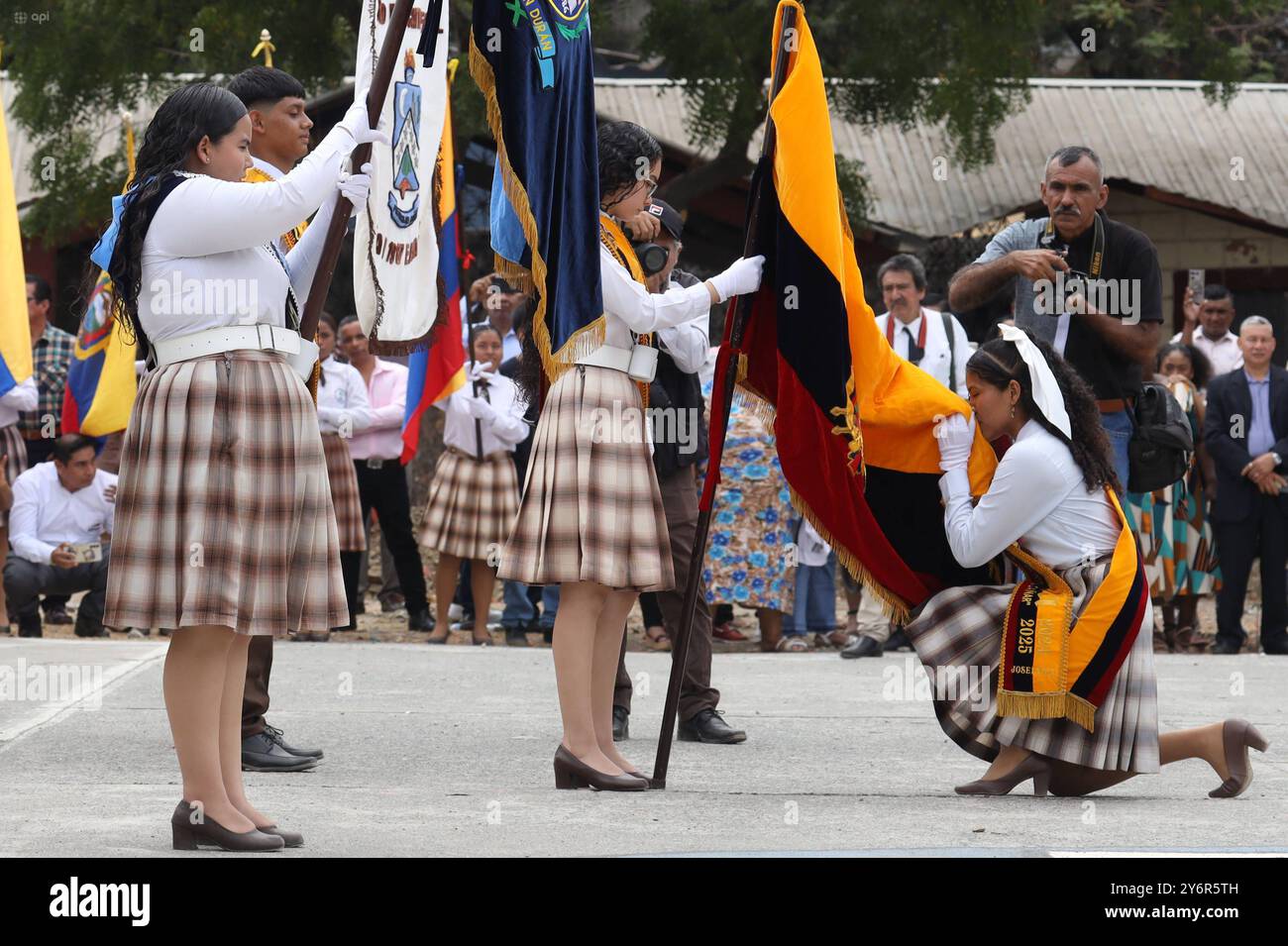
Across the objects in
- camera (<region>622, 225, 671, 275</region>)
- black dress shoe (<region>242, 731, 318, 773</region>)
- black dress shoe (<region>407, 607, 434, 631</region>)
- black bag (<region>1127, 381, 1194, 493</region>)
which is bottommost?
black dress shoe (<region>407, 607, 434, 631</region>)

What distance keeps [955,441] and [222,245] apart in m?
2.59

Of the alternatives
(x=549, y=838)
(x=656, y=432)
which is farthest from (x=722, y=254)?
(x=549, y=838)

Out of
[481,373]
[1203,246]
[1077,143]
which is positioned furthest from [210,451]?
[1077,143]

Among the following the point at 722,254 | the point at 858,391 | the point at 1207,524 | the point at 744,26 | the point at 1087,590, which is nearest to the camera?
the point at 1087,590

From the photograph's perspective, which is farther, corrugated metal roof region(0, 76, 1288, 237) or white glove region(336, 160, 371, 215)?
corrugated metal roof region(0, 76, 1288, 237)

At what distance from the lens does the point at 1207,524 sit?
11758mm

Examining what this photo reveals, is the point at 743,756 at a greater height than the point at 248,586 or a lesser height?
lesser

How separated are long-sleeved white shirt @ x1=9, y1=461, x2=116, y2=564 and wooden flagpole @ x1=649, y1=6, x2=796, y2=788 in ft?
19.4

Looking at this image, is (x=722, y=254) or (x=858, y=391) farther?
(x=722, y=254)

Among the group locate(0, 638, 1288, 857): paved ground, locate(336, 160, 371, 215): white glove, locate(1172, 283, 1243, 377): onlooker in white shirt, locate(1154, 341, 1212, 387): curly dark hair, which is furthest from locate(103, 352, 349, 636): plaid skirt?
locate(1172, 283, 1243, 377): onlooker in white shirt

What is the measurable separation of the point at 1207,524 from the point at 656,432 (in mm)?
5826

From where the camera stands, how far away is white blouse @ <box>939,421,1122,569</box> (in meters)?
5.82

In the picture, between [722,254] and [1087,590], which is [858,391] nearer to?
[1087,590]

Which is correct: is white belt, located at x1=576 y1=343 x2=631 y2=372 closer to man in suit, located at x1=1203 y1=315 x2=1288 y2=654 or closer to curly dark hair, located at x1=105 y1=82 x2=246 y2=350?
curly dark hair, located at x1=105 y1=82 x2=246 y2=350
